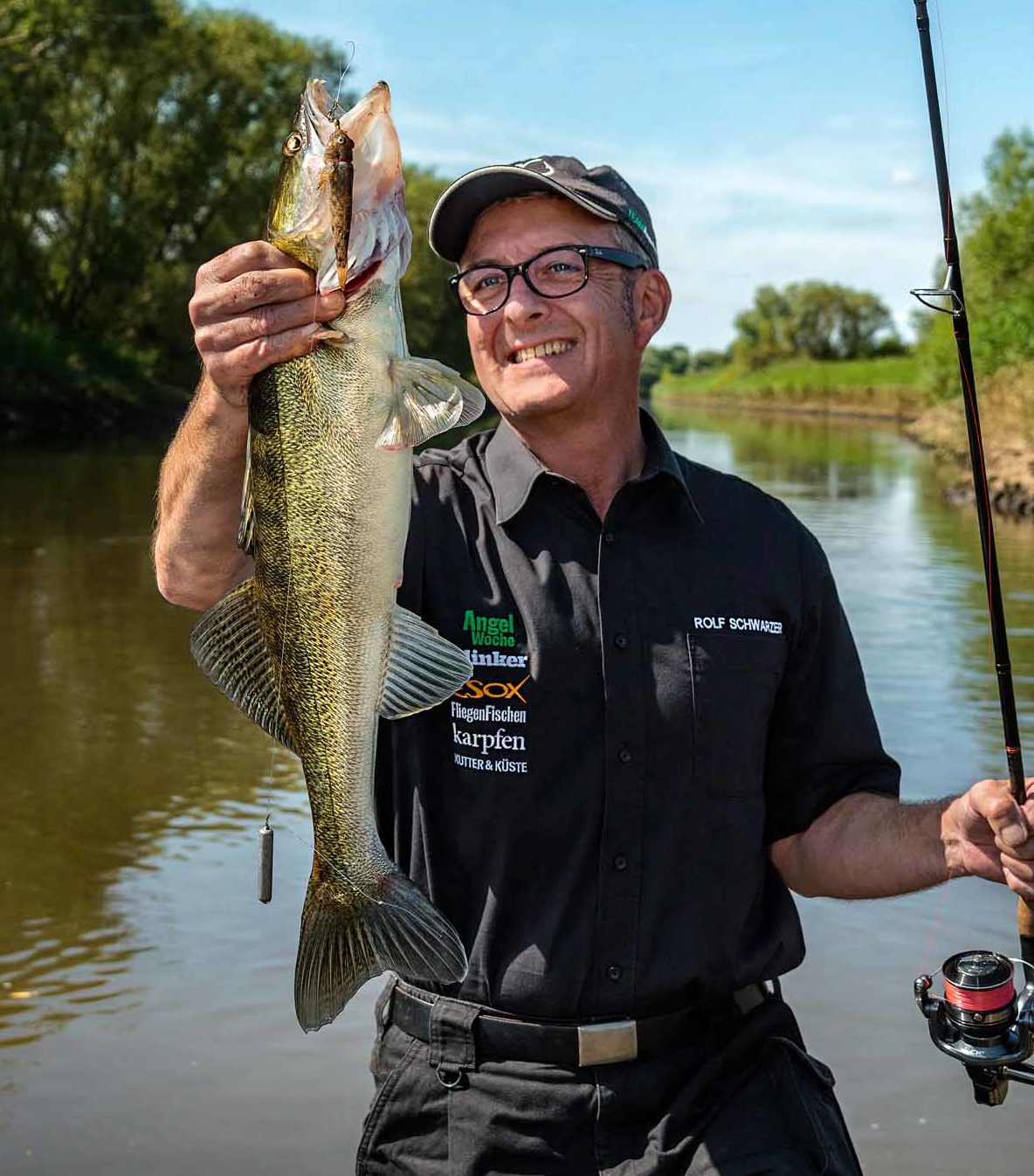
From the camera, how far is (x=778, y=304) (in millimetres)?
130625

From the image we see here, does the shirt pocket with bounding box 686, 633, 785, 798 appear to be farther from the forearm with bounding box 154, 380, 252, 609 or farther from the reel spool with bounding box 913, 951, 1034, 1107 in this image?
the forearm with bounding box 154, 380, 252, 609

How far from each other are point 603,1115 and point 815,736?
3.01 feet

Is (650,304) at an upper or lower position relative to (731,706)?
upper

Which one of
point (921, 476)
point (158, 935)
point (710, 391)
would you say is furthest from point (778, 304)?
point (158, 935)

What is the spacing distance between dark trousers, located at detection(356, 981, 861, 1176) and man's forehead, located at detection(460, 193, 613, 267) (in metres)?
1.60

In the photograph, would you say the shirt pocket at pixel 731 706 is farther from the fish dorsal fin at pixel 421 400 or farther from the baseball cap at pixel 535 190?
the baseball cap at pixel 535 190

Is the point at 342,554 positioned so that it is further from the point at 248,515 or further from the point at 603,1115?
the point at 603,1115

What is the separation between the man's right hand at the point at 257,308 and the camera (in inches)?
98.6

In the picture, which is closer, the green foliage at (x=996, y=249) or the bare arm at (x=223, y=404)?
the bare arm at (x=223, y=404)

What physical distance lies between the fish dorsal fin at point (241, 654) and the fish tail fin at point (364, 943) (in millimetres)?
298

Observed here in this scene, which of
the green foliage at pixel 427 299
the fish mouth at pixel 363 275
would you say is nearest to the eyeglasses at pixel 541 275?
the fish mouth at pixel 363 275

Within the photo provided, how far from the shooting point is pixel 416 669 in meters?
2.81

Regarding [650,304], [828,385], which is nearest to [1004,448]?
[650,304]

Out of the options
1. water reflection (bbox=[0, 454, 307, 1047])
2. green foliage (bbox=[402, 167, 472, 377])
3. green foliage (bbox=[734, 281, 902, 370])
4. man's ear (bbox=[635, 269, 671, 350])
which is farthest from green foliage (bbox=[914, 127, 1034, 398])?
green foliage (bbox=[734, 281, 902, 370])
